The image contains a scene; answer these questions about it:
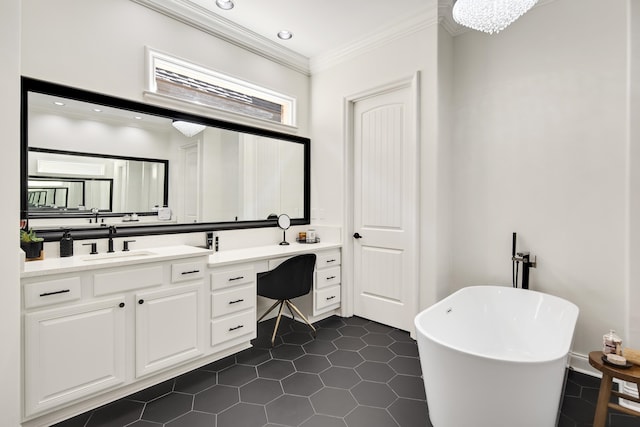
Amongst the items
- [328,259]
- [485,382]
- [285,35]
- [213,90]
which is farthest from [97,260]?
[285,35]

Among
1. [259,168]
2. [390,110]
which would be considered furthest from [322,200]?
[390,110]

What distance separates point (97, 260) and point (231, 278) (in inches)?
36.1

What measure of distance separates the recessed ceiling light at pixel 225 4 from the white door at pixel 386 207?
5.04 ft

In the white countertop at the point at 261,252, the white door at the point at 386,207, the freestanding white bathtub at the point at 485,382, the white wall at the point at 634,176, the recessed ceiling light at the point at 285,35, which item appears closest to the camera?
the freestanding white bathtub at the point at 485,382

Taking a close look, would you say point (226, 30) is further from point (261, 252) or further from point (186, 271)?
point (186, 271)

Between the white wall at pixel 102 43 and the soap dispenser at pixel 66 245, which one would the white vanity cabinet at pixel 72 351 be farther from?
the white wall at pixel 102 43

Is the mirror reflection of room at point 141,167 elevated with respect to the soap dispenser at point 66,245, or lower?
elevated

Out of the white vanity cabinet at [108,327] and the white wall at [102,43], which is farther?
the white wall at [102,43]

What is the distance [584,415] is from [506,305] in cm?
85

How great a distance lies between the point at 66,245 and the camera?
215 centimetres

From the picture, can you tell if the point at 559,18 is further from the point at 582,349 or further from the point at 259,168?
the point at 259,168

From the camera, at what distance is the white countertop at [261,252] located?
8.52 feet

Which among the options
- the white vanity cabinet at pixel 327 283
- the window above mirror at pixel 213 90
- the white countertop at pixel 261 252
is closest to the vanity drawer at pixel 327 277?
the white vanity cabinet at pixel 327 283

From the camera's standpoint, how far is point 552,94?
2.59 m
